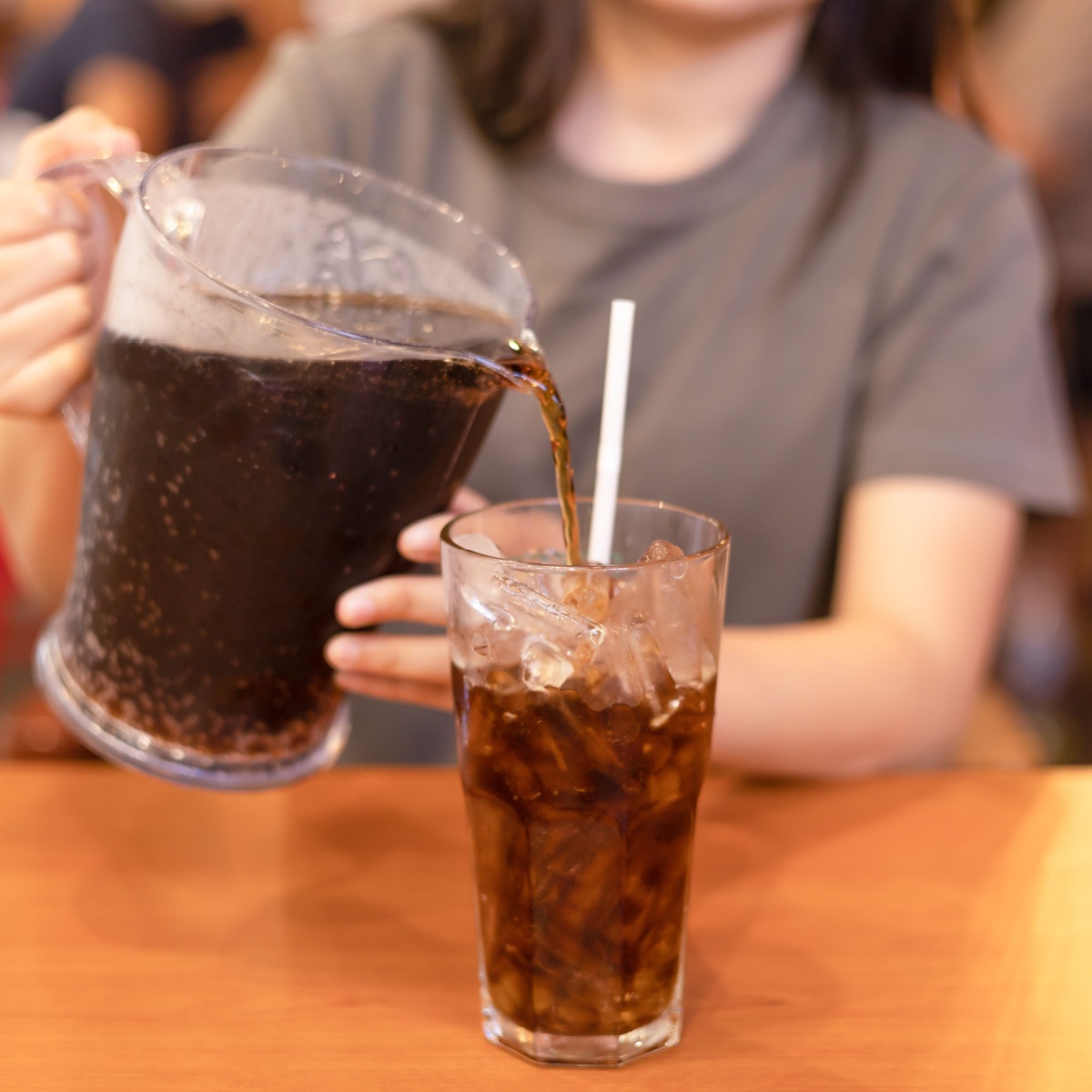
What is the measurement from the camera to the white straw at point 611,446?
0.69 m

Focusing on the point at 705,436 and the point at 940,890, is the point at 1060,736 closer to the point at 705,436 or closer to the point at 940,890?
the point at 705,436

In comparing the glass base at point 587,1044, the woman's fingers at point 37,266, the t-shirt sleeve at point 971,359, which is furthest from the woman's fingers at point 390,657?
the t-shirt sleeve at point 971,359

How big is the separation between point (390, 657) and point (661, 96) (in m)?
0.91

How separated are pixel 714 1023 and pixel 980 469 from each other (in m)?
0.77

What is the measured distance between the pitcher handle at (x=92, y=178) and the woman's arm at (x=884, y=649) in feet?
1.70

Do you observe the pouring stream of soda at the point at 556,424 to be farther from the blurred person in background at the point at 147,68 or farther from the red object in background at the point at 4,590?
the blurred person in background at the point at 147,68

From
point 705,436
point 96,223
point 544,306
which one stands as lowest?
point 705,436

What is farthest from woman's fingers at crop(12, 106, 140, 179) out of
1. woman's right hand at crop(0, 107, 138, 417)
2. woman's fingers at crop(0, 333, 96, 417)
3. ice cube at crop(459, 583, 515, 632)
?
ice cube at crop(459, 583, 515, 632)

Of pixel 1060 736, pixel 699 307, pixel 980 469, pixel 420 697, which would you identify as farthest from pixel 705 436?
pixel 1060 736

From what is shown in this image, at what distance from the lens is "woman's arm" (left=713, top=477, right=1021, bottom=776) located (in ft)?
3.33

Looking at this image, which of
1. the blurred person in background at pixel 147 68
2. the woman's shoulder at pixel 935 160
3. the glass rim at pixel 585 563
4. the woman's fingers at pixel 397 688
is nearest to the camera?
the glass rim at pixel 585 563

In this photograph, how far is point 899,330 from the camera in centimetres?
137

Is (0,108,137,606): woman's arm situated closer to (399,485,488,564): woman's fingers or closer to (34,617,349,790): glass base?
(34,617,349,790): glass base

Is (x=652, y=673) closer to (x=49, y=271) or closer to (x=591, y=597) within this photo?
(x=591, y=597)
